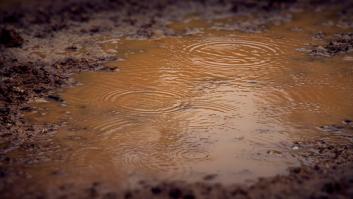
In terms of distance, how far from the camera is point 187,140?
18.1 feet

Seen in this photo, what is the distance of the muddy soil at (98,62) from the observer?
4.54m

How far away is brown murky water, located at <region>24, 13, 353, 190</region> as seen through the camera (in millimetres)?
5020

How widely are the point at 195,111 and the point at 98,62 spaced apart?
2507 millimetres

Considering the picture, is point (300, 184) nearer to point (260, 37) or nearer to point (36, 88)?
point (36, 88)

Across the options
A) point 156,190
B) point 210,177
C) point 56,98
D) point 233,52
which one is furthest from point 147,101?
point 233,52

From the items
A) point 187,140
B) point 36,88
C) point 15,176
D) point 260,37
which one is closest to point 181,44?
point 260,37

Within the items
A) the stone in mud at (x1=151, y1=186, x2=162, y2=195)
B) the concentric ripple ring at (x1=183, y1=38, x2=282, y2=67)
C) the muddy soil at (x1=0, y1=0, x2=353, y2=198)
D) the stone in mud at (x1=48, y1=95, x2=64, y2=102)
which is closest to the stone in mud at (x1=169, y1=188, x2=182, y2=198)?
the muddy soil at (x1=0, y1=0, x2=353, y2=198)

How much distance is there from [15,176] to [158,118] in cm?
194

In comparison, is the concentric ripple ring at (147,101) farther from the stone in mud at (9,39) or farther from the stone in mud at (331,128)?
the stone in mud at (9,39)

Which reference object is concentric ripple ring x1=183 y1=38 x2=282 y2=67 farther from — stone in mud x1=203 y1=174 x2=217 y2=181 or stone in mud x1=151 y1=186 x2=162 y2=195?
stone in mud x1=151 y1=186 x2=162 y2=195

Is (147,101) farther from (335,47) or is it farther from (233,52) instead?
(335,47)

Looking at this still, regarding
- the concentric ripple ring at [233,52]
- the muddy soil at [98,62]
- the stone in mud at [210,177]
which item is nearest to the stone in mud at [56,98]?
the muddy soil at [98,62]

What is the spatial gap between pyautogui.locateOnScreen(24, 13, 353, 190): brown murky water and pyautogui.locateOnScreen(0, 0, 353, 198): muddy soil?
0.20 m

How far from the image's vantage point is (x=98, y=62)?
26.2 ft
